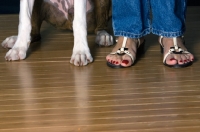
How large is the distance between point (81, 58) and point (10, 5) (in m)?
1.81

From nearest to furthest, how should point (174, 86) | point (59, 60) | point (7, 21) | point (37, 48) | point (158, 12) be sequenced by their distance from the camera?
point (174, 86) < point (158, 12) < point (59, 60) < point (37, 48) < point (7, 21)

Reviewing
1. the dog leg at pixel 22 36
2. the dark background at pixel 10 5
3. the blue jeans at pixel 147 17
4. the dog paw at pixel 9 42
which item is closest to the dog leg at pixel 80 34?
the blue jeans at pixel 147 17

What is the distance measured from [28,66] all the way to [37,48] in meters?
0.34

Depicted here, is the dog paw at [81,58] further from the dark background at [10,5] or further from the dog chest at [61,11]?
the dark background at [10,5]

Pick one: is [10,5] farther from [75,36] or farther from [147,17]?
[147,17]

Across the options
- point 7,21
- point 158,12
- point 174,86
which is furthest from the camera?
point 7,21

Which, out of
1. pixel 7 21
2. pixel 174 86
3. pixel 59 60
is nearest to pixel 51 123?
pixel 174 86

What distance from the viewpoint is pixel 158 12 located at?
8.75ft

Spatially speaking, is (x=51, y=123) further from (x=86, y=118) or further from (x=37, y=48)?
(x=37, y=48)

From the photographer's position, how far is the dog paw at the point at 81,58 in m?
2.71

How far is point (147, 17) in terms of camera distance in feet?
9.02

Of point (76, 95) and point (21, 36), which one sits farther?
point (21, 36)

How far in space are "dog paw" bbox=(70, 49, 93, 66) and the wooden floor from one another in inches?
1.3

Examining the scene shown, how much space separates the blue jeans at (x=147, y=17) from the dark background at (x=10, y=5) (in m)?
1.65
